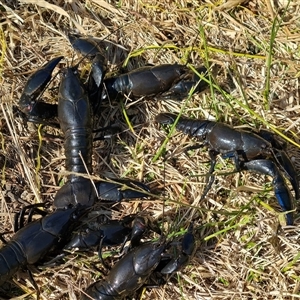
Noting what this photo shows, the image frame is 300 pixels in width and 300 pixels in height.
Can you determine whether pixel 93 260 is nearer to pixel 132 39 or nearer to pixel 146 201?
pixel 146 201

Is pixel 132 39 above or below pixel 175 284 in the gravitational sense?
above

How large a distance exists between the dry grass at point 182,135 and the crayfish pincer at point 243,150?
152 millimetres

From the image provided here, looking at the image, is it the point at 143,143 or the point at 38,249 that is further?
the point at 143,143

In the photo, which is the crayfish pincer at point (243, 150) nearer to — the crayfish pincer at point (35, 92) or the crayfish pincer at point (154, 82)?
the crayfish pincer at point (154, 82)

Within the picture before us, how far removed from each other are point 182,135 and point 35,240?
196 centimetres

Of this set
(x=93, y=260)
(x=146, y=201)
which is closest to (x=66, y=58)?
(x=146, y=201)

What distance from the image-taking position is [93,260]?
633 centimetres

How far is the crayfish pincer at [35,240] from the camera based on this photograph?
6.11 meters

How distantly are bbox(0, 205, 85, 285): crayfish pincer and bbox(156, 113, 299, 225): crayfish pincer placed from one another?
1.48 metres

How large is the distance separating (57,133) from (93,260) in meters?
1.49

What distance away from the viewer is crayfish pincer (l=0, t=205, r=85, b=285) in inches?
240

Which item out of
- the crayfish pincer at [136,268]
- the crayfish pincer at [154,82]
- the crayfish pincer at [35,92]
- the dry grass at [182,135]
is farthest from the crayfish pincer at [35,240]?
the crayfish pincer at [154,82]

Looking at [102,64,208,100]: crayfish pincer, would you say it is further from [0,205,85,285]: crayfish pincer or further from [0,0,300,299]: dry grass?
[0,205,85,285]: crayfish pincer

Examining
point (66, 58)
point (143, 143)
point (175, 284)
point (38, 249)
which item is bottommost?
point (175, 284)
